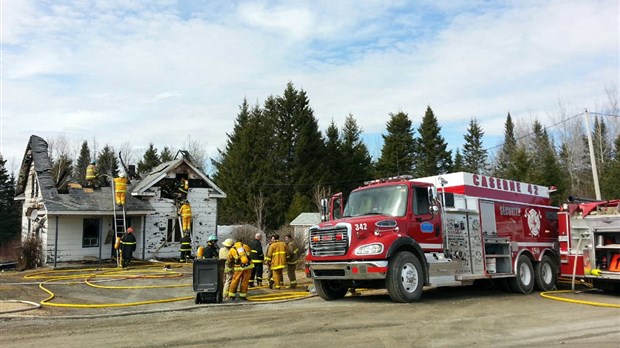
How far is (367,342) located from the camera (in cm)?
709

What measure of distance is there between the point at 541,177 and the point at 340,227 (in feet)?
95.6

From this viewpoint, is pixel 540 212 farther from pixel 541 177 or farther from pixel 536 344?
pixel 541 177

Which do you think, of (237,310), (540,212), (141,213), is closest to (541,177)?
(540,212)

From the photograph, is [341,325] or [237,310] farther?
[237,310]

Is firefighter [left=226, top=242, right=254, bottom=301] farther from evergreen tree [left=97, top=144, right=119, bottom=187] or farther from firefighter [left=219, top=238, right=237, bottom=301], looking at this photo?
evergreen tree [left=97, top=144, right=119, bottom=187]

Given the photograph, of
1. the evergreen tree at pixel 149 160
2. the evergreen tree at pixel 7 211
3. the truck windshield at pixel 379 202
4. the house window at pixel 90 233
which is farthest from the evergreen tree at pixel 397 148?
the truck windshield at pixel 379 202

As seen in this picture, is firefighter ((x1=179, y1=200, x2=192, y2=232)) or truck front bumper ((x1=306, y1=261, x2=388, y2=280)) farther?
firefighter ((x1=179, y1=200, x2=192, y2=232))

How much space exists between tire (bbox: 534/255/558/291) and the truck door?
4.30 m

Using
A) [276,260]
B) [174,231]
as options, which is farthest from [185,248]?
[276,260]

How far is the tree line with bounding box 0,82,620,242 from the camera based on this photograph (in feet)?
131

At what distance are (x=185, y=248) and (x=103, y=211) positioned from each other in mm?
4223

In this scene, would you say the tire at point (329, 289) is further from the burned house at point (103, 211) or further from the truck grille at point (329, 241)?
the burned house at point (103, 211)

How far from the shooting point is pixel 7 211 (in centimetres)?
4812

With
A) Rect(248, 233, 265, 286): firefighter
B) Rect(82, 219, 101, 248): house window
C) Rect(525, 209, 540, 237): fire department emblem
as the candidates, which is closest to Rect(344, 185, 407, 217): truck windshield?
Rect(248, 233, 265, 286): firefighter
